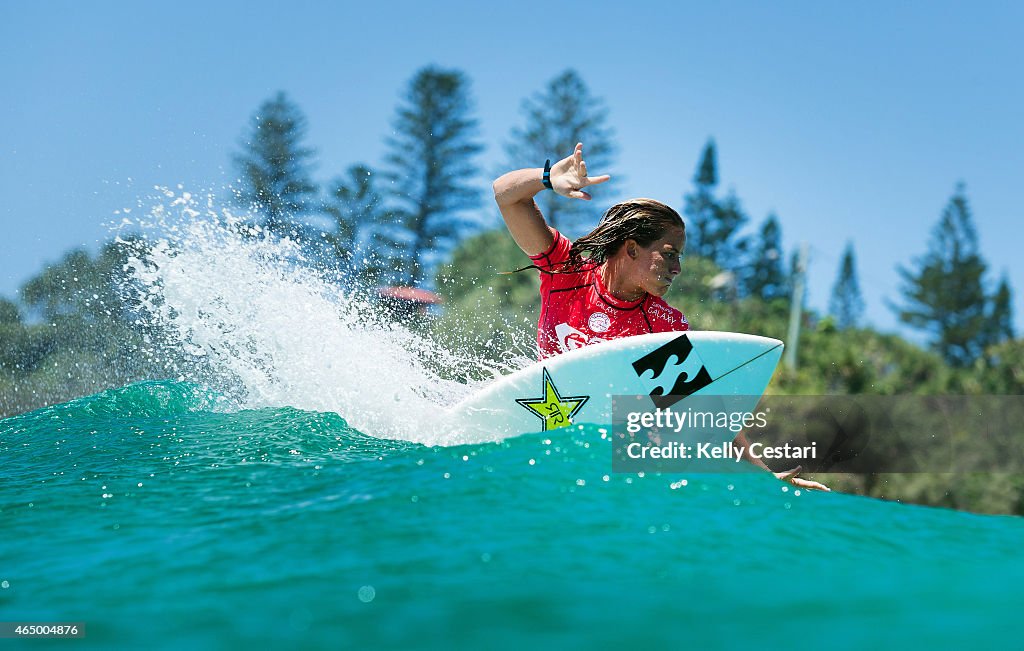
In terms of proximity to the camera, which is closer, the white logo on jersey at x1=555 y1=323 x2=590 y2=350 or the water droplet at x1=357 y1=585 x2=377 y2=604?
the water droplet at x1=357 y1=585 x2=377 y2=604

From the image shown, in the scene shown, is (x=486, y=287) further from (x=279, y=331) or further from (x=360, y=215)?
(x=279, y=331)

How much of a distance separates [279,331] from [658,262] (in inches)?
92.3

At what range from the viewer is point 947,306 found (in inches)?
1670

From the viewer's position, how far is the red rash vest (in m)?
3.84

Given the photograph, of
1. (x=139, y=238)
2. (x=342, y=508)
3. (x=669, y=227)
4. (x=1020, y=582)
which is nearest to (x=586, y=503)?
(x=342, y=508)

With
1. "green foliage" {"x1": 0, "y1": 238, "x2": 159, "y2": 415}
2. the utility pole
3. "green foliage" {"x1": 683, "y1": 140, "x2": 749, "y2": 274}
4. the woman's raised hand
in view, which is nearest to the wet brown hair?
the woman's raised hand

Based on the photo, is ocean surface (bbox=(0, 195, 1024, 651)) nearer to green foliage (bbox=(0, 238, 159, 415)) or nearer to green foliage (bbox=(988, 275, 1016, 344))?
green foliage (bbox=(0, 238, 159, 415))

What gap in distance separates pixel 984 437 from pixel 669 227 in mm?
14363

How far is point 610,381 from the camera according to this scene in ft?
11.3

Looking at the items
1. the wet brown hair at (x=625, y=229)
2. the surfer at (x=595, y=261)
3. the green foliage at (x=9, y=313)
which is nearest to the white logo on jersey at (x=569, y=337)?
the surfer at (x=595, y=261)

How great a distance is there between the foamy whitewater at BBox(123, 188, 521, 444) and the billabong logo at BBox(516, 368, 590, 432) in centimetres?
56

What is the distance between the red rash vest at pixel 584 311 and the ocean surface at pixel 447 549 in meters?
0.72

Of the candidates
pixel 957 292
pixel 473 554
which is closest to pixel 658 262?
pixel 473 554

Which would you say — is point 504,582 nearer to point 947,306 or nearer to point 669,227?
point 669,227
